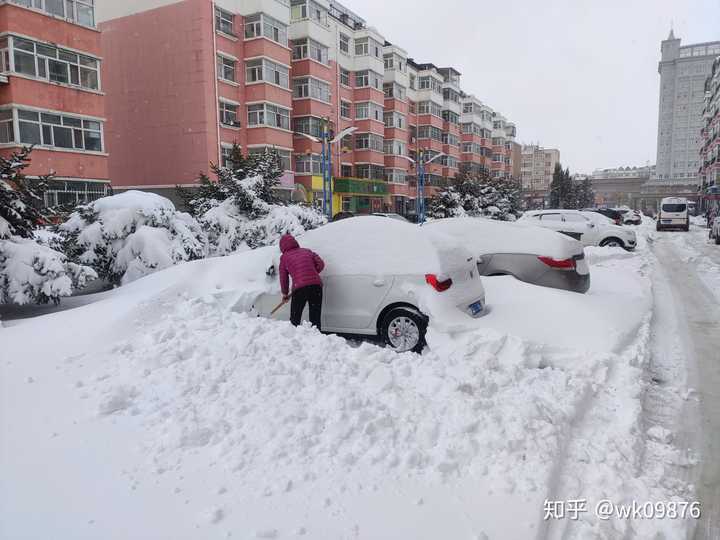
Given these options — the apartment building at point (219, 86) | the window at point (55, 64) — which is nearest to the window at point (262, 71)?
the apartment building at point (219, 86)

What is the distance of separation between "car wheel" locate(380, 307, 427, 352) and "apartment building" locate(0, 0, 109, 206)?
17.8m

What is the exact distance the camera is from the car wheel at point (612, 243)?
16.6 meters

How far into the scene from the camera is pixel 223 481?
2809 millimetres

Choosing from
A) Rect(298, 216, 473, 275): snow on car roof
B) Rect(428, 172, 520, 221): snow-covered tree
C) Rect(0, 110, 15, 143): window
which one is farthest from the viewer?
Rect(428, 172, 520, 221): snow-covered tree

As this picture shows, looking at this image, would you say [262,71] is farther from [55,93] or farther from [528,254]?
[528,254]

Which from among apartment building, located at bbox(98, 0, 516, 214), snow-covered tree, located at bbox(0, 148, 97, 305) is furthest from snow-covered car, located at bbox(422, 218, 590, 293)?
apartment building, located at bbox(98, 0, 516, 214)

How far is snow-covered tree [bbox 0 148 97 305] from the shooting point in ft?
22.1

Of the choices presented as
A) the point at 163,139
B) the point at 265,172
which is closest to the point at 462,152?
the point at 163,139

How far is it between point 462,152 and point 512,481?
64.6m

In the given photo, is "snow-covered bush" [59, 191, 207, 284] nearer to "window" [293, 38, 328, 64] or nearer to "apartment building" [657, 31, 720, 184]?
"window" [293, 38, 328, 64]

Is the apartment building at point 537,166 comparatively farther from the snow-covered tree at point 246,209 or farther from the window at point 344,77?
the snow-covered tree at point 246,209

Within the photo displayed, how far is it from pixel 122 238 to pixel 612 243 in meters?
14.6

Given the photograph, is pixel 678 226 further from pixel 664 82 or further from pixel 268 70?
pixel 664 82

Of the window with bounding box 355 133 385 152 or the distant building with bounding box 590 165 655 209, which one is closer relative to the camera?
the window with bounding box 355 133 385 152
